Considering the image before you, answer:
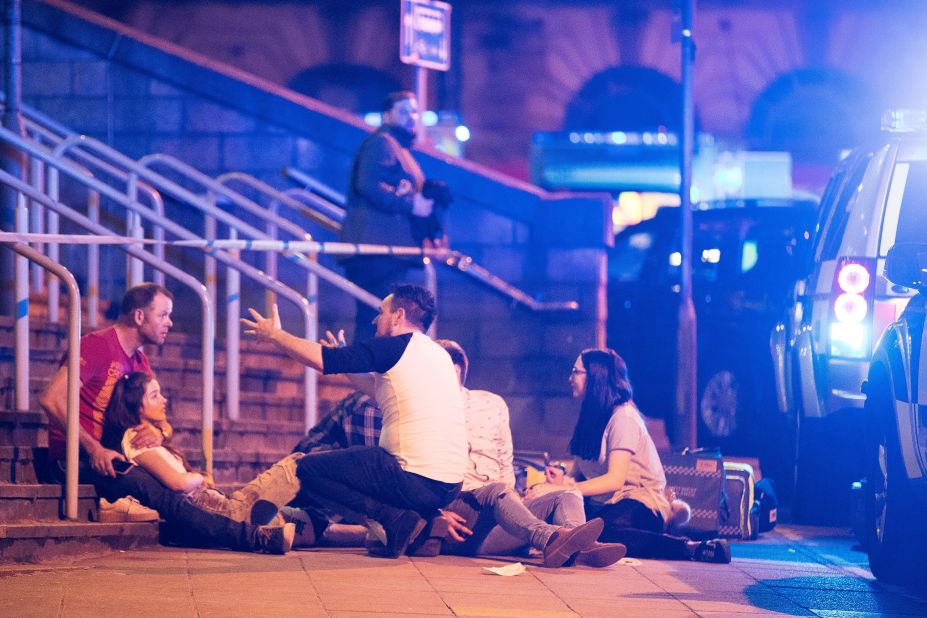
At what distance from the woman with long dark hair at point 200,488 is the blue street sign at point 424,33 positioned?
16.1 ft

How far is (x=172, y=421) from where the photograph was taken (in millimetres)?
9531

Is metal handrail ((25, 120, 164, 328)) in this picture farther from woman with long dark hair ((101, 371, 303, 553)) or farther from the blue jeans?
the blue jeans

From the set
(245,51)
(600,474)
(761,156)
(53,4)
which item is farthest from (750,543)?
(245,51)

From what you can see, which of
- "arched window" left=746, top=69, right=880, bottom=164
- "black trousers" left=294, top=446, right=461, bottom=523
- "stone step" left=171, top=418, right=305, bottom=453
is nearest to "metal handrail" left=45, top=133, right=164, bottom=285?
"stone step" left=171, top=418, right=305, bottom=453

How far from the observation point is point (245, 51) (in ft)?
80.3

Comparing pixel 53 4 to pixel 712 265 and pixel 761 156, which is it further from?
pixel 761 156

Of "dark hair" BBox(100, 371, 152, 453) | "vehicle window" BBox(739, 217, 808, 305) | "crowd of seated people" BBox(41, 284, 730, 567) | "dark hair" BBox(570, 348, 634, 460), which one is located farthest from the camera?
"vehicle window" BBox(739, 217, 808, 305)

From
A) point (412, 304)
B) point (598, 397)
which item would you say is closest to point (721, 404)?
point (598, 397)

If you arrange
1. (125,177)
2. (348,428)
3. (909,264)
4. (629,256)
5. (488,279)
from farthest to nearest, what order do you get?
(629,256) < (488,279) < (125,177) < (348,428) < (909,264)

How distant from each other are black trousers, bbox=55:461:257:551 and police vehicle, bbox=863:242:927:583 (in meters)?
3.04

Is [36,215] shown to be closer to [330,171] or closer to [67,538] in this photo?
[330,171]

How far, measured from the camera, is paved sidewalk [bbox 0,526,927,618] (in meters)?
6.45

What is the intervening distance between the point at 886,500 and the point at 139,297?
12.7 feet

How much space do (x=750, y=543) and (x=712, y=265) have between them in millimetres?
3853
